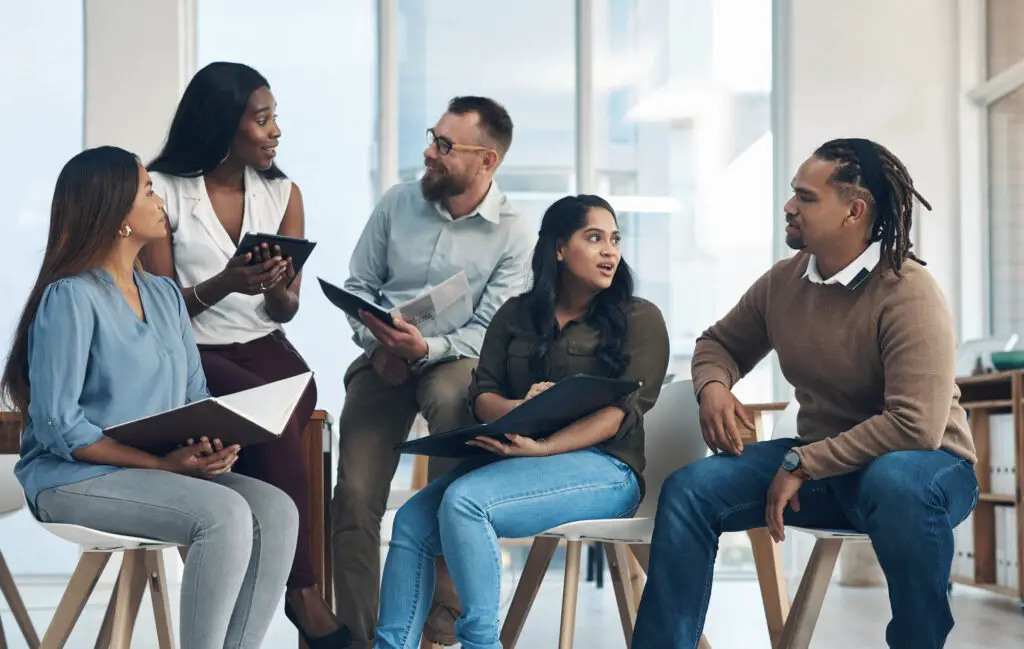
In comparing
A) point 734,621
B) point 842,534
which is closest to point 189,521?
point 842,534

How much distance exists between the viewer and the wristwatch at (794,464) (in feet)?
7.09

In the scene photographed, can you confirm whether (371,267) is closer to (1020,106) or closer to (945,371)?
(945,371)

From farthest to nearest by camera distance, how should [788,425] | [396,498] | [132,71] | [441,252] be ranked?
[132,71], [396,498], [441,252], [788,425]

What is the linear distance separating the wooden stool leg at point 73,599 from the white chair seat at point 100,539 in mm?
105

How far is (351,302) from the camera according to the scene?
2.56m

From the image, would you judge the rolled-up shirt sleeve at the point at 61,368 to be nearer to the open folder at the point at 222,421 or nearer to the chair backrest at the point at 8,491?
the open folder at the point at 222,421

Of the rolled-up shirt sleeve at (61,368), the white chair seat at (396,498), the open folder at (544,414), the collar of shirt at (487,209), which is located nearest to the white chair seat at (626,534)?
the open folder at (544,414)

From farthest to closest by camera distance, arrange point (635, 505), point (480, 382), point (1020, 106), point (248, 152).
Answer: point (1020, 106), point (248, 152), point (480, 382), point (635, 505)

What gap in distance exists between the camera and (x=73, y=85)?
17.3ft

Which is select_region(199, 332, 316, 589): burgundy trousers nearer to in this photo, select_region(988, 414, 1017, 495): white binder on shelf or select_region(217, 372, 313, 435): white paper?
select_region(217, 372, 313, 435): white paper

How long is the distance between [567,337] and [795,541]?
298 centimetres

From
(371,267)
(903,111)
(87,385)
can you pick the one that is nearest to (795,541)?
(903,111)

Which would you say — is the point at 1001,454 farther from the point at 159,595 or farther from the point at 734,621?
the point at 159,595

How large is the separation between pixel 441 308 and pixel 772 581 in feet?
3.29
